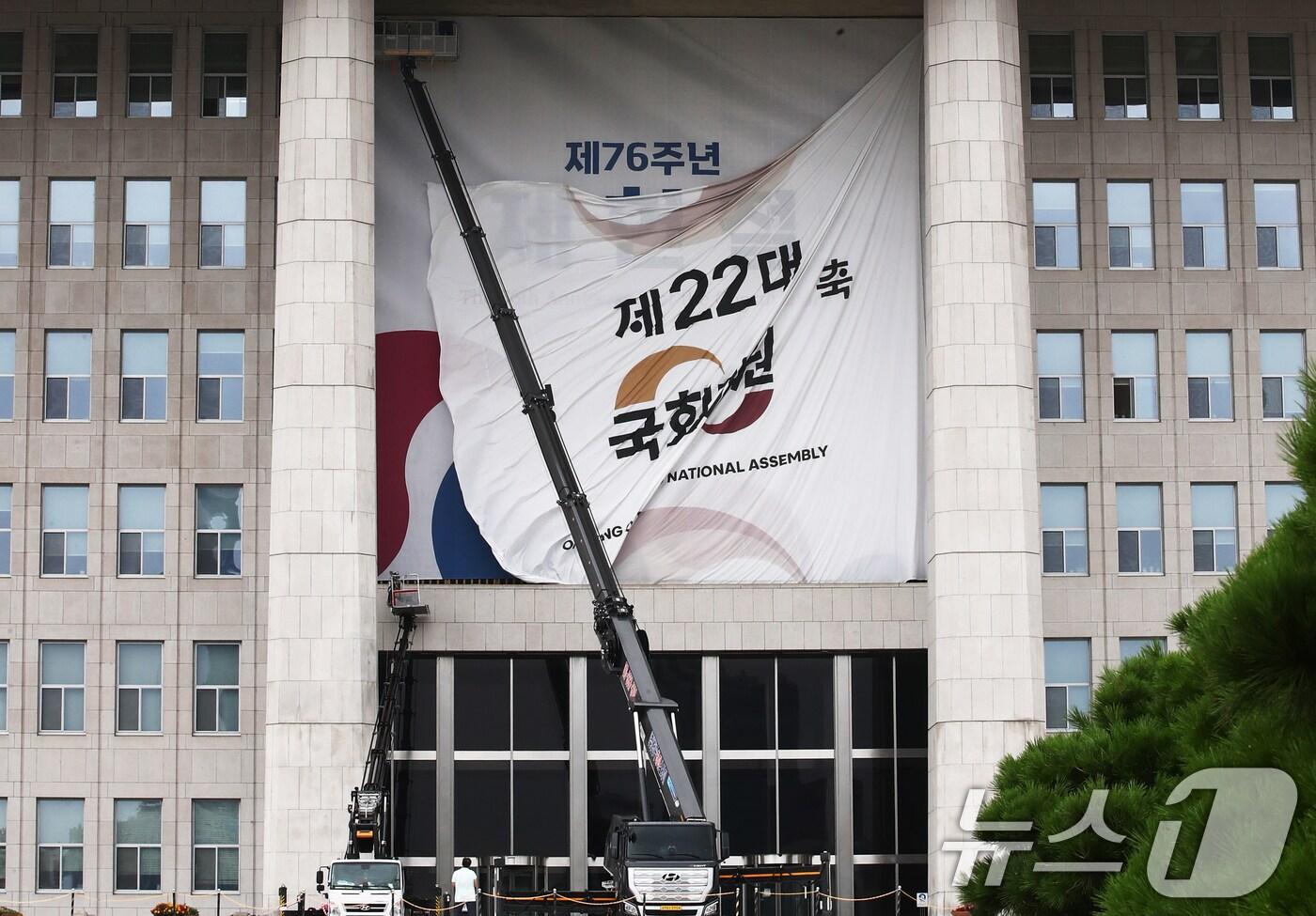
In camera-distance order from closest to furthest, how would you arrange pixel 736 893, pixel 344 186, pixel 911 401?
pixel 736 893, pixel 344 186, pixel 911 401

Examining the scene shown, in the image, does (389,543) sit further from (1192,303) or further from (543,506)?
(1192,303)

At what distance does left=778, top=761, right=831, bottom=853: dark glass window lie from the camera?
156 feet

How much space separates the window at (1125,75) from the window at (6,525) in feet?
98.4

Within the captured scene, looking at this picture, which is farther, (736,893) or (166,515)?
(166,515)

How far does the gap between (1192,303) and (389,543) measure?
2161 centimetres

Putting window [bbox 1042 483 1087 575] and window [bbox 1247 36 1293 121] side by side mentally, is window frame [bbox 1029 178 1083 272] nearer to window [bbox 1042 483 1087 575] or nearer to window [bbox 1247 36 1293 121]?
window [bbox 1247 36 1293 121]

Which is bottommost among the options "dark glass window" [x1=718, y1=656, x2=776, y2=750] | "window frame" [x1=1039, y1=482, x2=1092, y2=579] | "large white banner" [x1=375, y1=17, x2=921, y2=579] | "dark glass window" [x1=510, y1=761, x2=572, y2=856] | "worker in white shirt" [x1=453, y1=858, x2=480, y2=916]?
"worker in white shirt" [x1=453, y1=858, x2=480, y2=916]

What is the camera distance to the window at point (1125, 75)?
170ft

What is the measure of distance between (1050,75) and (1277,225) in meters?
7.14

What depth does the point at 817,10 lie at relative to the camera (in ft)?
167

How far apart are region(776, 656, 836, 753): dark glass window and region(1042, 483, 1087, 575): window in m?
6.68

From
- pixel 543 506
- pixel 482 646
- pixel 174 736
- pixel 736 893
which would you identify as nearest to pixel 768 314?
pixel 543 506

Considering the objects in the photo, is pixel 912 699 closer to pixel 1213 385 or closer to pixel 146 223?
pixel 1213 385

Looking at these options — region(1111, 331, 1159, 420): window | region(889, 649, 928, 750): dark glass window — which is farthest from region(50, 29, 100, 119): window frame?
region(1111, 331, 1159, 420): window
